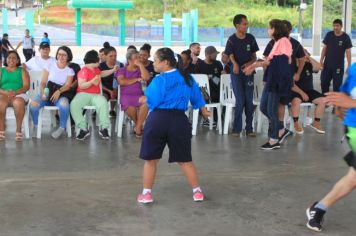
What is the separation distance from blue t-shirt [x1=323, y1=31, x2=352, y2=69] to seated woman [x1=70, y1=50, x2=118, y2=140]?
409cm

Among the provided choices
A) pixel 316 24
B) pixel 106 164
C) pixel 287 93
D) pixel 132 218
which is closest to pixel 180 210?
pixel 132 218

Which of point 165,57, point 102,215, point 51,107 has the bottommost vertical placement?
point 102,215

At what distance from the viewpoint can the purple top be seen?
7.44m

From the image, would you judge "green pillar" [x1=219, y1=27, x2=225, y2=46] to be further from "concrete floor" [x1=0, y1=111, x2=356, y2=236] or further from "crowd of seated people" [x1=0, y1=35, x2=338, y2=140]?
"concrete floor" [x1=0, y1=111, x2=356, y2=236]

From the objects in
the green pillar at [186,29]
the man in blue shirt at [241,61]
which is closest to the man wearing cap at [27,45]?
the man in blue shirt at [241,61]

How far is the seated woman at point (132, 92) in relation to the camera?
739 cm

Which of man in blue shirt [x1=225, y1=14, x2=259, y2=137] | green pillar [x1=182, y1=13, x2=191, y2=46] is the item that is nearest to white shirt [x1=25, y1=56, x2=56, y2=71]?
man in blue shirt [x1=225, y1=14, x2=259, y2=137]

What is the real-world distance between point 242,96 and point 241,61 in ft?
1.50

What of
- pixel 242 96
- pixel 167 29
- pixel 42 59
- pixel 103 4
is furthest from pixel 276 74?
pixel 167 29

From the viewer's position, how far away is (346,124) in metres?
3.69

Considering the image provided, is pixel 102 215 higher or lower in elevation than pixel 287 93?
lower

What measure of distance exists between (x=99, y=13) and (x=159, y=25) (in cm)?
456

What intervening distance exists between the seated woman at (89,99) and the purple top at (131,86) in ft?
1.01

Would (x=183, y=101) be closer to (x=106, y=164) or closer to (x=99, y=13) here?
(x=106, y=164)
